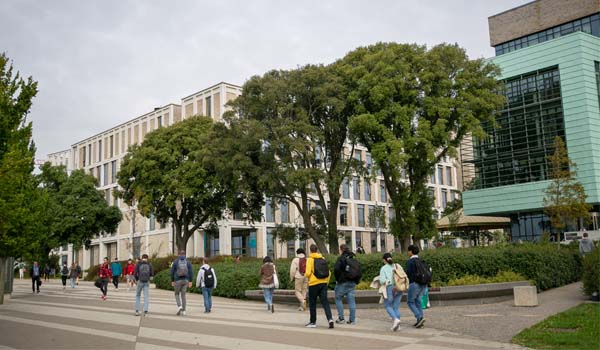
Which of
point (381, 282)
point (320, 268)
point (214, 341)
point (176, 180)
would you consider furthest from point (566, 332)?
point (176, 180)

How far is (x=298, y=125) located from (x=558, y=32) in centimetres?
3586

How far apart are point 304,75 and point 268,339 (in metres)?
20.2

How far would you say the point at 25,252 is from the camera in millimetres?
23078

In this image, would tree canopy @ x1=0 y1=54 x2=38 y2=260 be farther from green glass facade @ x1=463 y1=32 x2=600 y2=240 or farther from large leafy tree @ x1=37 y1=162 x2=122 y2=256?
green glass facade @ x1=463 y1=32 x2=600 y2=240

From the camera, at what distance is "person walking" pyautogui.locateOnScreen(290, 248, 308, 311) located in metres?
15.8

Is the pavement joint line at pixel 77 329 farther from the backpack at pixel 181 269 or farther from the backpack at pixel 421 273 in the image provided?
the backpack at pixel 421 273

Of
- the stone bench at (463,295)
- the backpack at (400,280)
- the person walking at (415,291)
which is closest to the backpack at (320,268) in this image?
the backpack at (400,280)

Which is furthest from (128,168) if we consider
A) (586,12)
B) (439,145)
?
(586,12)

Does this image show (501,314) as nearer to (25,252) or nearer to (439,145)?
(439,145)

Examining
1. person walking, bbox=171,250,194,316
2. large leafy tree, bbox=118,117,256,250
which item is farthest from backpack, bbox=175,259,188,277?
large leafy tree, bbox=118,117,256,250

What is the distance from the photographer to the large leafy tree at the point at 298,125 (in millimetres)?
28172

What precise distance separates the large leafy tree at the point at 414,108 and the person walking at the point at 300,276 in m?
11.1

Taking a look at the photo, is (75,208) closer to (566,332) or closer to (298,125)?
(298,125)

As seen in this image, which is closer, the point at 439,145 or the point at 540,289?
the point at 540,289
